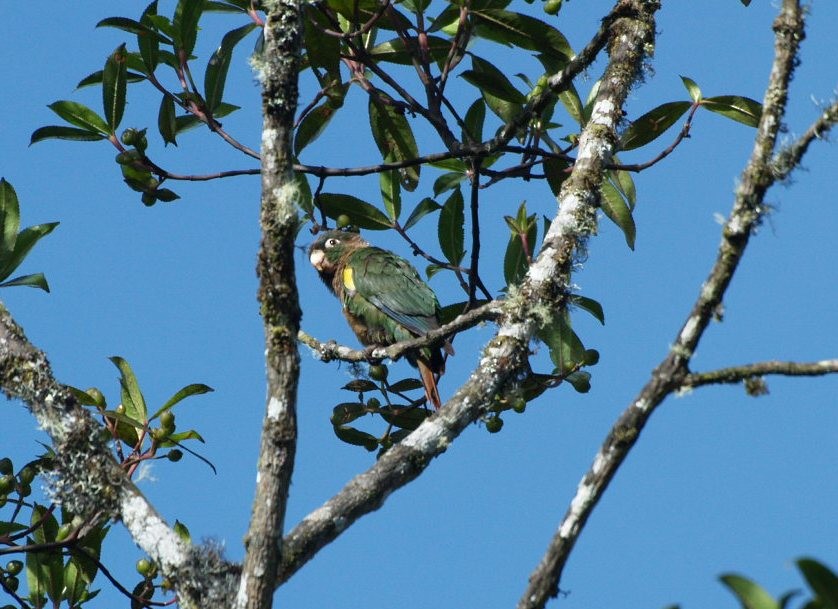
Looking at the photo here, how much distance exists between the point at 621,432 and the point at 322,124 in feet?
8.67

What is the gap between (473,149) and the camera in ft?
12.4

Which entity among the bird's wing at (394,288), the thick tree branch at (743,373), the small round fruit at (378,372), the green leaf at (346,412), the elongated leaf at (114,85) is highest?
the bird's wing at (394,288)

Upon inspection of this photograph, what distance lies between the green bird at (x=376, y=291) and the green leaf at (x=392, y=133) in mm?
1770

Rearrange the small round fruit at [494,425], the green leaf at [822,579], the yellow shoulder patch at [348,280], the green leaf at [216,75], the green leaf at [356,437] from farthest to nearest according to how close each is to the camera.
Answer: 1. the yellow shoulder patch at [348,280]
2. the green leaf at [356,437]
3. the green leaf at [216,75]
4. the small round fruit at [494,425]
5. the green leaf at [822,579]

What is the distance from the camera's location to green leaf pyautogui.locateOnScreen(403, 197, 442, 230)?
180 inches

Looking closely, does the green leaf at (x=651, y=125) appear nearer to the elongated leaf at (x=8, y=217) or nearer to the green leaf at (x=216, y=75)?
the green leaf at (x=216, y=75)

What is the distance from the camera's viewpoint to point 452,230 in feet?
14.2

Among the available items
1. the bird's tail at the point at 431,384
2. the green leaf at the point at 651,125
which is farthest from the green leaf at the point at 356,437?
the green leaf at the point at 651,125

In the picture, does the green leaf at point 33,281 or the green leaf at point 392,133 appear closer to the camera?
the green leaf at point 33,281

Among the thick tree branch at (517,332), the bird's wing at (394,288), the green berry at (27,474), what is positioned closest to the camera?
the thick tree branch at (517,332)

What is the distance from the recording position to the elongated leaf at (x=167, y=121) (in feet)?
13.5

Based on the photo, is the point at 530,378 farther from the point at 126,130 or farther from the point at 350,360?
the point at 126,130

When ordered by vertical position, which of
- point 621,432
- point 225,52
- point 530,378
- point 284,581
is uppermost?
point 225,52

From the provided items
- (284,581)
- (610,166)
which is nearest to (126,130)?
(610,166)
